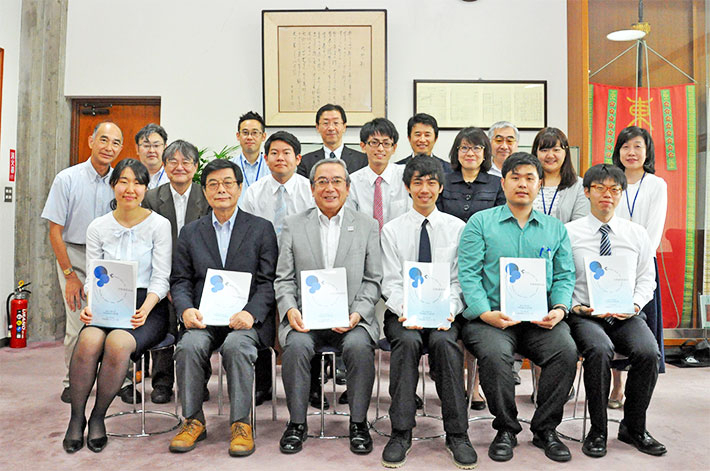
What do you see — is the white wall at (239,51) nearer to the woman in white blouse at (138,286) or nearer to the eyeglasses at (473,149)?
the eyeglasses at (473,149)

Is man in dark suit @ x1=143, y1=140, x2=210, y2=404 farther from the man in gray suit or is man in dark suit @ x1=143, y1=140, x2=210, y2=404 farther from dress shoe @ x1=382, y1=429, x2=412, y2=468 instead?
dress shoe @ x1=382, y1=429, x2=412, y2=468

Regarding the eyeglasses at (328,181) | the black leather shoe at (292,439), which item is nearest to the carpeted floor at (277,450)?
the black leather shoe at (292,439)

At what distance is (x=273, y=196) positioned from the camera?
3291mm

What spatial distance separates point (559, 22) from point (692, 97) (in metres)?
1.31

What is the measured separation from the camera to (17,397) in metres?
3.31

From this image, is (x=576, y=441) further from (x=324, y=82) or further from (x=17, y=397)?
(x=324, y=82)

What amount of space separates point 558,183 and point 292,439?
1.97m

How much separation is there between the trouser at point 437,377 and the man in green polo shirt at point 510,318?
125 millimetres

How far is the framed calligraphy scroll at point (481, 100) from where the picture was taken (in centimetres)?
512

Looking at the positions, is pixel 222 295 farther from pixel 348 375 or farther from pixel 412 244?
pixel 412 244

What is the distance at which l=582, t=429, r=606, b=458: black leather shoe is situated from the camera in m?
2.44

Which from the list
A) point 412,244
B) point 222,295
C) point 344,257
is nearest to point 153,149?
point 222,295

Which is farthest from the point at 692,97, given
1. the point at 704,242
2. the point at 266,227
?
the point at 266,227

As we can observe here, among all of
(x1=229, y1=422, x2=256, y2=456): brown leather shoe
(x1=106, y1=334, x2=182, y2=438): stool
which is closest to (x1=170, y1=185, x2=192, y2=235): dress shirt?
(x1=106, y1=334, x2=182, y2=438): stool
